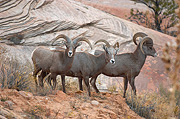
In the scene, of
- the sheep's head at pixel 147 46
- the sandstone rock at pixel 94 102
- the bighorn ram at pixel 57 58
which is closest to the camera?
the sandstone rock at pixel 94 102

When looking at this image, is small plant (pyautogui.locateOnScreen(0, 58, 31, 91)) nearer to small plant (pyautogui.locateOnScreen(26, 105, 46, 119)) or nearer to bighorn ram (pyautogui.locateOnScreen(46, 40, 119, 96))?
small plant (pyautogui.locateOnScreen(26, 105, 46, 119))

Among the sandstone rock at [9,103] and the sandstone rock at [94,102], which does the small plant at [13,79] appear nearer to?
the sandstone rock at [9,103]

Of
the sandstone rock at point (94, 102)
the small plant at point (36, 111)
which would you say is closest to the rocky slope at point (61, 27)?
the sandstone rock at point (94, 102)

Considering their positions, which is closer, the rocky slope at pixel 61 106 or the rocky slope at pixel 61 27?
the rocky slope at pixel 61 106

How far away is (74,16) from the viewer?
517 inches

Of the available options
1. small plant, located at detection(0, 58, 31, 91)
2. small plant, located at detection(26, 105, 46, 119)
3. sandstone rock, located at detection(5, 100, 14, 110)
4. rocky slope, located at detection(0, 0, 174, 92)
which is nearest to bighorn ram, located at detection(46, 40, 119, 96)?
small plant, located at detection(0, 58, 31, 91)

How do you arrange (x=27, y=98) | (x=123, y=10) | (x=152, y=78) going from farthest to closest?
(x=123, y=10) < (x=152, y=78) < (x=27, y=98)

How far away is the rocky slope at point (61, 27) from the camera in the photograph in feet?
37.3

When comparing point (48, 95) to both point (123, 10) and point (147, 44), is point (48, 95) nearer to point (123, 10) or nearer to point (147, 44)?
point (147, 44)

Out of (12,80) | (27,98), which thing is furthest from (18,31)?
(27,98)

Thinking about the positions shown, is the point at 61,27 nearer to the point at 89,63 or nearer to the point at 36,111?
the point at 89,63

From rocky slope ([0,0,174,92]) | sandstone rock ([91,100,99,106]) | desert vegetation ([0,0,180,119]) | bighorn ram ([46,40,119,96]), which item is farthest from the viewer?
rocky slope ([0,0,174,92])

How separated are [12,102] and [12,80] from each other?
1.15 meters

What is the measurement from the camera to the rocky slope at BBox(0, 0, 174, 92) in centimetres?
1136
